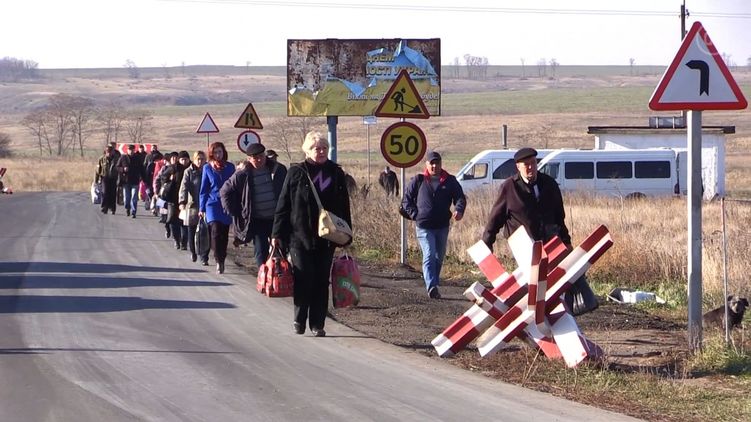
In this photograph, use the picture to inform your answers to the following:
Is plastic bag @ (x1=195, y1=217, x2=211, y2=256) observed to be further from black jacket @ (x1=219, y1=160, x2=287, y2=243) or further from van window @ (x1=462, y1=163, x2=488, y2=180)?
van window @ (x1=462, y1=163, x2=488, y2=180)

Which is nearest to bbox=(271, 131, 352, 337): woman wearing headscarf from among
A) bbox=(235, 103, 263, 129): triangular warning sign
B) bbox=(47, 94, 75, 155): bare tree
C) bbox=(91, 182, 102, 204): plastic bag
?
bbox=(235, 103, 263, 129): triangular warning sign

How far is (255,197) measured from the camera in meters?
13.8

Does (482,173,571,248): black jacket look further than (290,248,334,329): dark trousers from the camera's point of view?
No

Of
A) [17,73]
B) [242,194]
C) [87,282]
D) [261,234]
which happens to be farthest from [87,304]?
[17,73]

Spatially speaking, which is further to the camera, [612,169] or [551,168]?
[612,169]

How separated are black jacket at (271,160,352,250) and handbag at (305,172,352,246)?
0.08m

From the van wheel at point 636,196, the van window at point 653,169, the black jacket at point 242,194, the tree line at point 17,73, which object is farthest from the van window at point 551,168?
the tree line at point 17,73

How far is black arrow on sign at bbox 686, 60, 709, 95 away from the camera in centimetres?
879

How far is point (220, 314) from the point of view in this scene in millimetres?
12102

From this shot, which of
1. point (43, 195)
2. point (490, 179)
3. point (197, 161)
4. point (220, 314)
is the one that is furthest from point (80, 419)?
point (43, 195)

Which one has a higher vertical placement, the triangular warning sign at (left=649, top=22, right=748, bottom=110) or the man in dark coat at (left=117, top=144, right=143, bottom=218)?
the triangular warning sign at (left=649, top=22, right=748, bottom=110)

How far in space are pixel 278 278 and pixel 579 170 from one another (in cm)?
2585

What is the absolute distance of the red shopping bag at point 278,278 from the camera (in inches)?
423

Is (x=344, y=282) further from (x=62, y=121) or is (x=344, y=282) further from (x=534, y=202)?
(x=62, y=121)
